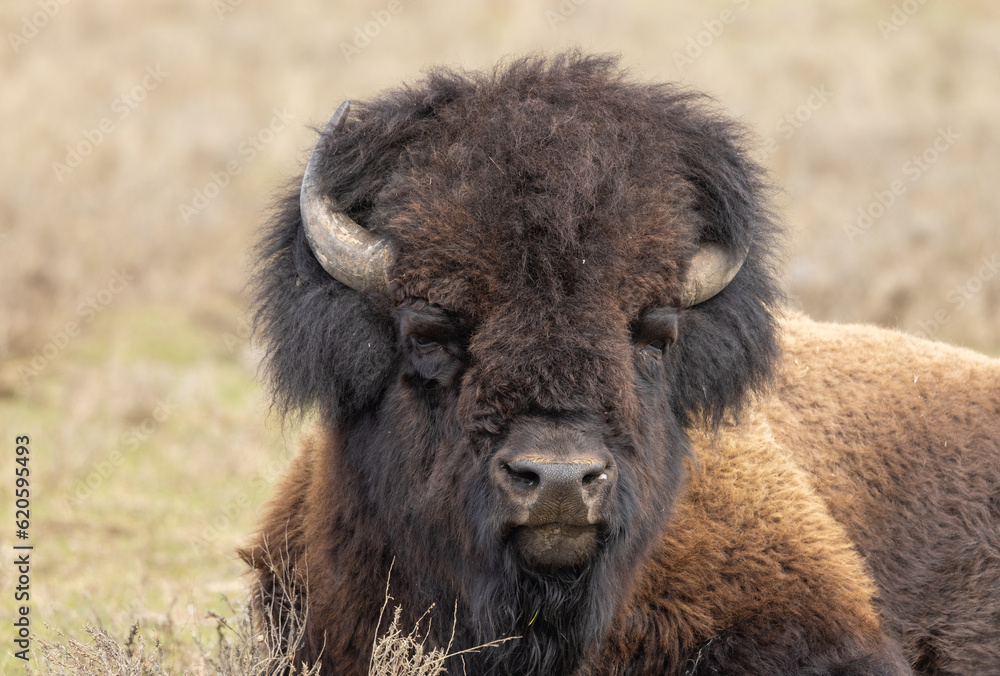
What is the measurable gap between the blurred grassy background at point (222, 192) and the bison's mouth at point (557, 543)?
216 cm

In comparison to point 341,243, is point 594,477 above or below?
below

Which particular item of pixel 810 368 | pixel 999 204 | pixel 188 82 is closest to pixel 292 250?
pixel 810 368

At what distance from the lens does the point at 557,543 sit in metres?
3.21

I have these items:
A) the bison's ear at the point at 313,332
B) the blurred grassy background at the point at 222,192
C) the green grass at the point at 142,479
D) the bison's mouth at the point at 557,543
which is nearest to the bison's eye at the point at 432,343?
the bison's ear at the point at 313,332

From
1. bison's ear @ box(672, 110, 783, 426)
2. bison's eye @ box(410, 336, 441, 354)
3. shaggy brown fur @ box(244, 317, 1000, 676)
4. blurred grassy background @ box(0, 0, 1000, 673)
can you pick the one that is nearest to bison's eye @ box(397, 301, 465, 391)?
bison's eye @ box(410, 336, 441, 354)

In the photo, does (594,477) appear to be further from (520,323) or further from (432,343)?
(432,343)

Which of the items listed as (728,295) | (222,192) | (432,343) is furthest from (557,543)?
(222,192)

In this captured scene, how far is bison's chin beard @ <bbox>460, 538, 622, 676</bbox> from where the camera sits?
336 cm

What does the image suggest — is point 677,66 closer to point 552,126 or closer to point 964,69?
point 964,69

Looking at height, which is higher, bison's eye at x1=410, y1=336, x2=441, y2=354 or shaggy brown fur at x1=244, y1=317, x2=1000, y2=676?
bison's eye at x1=410, y1=336, x2=441, y2=354

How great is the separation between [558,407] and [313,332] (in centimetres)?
106

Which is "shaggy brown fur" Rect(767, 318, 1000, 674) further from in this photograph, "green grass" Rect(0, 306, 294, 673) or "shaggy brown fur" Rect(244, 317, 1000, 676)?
"green grass" Rect(0, 306, 294, 673)

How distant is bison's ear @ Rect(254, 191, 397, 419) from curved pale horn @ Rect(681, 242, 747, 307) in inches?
44.7

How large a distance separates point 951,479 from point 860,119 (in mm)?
18344
